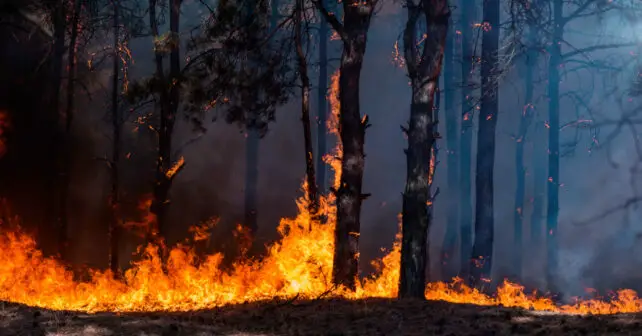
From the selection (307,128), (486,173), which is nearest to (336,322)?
(307,128)

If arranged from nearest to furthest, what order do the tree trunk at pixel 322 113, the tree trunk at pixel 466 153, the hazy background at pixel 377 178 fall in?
the tree trunk at pixel 466 153 < the tree trunk at pixel 322 113 < the hazy background at pixel 377 178

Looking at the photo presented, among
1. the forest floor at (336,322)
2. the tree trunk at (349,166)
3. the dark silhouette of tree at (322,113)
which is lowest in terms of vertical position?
the forest floor at (336,322)

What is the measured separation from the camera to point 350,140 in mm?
13742

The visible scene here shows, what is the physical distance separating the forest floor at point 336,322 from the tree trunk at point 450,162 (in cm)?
1756

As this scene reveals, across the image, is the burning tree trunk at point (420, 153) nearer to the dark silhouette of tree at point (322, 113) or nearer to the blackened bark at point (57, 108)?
the blackened bark at point (57, 108)

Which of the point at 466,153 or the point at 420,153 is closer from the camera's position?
the point at 420,153

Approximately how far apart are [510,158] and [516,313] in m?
24.5

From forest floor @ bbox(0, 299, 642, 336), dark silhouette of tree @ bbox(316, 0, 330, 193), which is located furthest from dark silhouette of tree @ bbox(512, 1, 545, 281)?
forest floor @ bbox(0, 299, 642, 336)

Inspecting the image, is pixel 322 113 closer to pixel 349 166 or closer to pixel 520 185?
pixel 520 185

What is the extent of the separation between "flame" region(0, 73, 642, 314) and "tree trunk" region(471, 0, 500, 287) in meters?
0.87

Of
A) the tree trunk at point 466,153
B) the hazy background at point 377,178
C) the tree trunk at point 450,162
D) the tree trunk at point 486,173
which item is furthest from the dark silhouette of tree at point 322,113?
the tree trunk at point 486,173

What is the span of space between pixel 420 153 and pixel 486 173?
7.50 meters

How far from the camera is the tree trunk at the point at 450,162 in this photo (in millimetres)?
27000

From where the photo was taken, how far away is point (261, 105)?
18.1m
